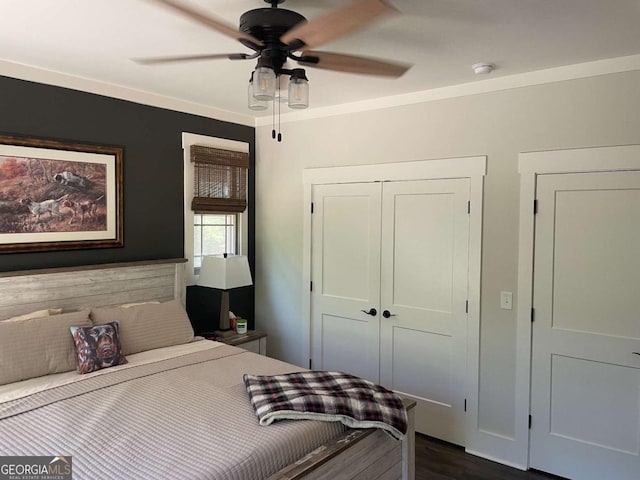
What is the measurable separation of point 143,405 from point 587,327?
255 cm

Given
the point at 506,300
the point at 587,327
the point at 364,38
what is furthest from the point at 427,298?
the point at 364,38

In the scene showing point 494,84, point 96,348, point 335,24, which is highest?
point 494,84

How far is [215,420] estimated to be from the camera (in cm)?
208

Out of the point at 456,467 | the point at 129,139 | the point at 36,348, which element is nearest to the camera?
the point at 36,348

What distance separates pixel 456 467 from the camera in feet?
10.2

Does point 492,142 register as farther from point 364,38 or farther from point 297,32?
point 297,32

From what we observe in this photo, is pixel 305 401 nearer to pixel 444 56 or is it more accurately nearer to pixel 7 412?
pixel 7 412

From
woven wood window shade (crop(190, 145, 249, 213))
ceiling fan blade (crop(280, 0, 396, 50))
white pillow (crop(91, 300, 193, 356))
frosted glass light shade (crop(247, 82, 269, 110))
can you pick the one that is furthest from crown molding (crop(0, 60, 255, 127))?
ceiling fan blade (crop(280, 0, 396, 50))

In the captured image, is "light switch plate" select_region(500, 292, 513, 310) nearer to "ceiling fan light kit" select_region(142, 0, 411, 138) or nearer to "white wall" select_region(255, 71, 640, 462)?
"white wall" select_region(255, 71, 640, 462)

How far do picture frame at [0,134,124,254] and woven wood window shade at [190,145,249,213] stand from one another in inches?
25.9

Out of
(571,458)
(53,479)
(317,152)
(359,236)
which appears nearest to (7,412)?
(53,479)

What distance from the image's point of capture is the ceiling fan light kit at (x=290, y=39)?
163 cm

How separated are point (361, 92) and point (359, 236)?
112 centimetres

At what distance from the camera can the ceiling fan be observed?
5.29 feet
